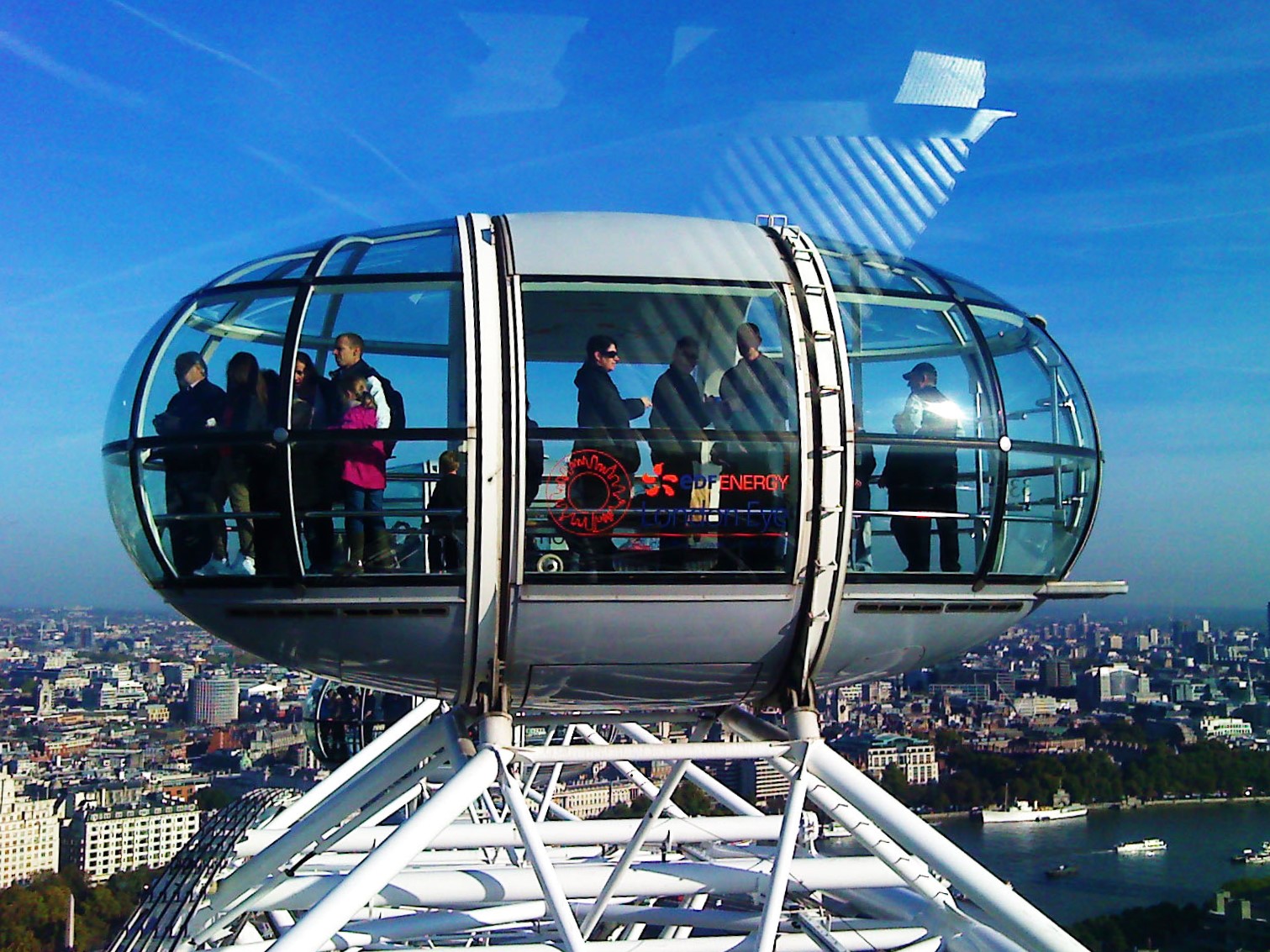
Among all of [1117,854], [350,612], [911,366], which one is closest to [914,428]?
[911,366]

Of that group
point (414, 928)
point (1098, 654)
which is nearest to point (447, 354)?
point (414, 928)

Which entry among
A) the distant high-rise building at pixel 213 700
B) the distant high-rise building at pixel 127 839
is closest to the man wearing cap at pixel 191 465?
the distant high-rise building at pixel 127 839

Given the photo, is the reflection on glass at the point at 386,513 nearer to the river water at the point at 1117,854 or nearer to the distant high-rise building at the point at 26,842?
the river water at the point at 1117,854

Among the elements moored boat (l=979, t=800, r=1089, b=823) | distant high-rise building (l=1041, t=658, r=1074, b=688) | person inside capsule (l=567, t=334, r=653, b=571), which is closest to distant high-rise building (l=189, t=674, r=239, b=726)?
distant high-rise building (l=1041, t=658, r=1074, b=688)

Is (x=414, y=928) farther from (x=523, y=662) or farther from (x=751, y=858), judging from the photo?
(x=523, y=662)

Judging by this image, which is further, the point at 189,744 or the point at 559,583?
the point at 189,744

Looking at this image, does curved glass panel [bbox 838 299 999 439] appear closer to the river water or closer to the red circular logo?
the red circular logo
